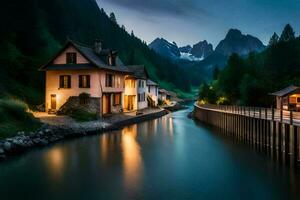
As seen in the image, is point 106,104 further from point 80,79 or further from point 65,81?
point 65,81

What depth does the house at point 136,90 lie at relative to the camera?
64.8 m

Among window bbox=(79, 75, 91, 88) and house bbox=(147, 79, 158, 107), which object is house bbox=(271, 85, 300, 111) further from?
house bbox=(147, 79, 158, 107)

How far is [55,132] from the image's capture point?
3703 centimetres

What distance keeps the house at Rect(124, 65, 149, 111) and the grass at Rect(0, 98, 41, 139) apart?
95.8ft

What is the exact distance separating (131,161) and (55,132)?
13.6 m

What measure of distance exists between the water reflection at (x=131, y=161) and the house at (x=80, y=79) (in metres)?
10.3

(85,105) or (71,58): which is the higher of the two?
(71,58)

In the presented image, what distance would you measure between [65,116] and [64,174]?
2368 cm

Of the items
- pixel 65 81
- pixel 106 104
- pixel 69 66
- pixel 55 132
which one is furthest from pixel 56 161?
pixel 106 104

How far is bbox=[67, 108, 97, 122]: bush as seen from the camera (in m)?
45.4

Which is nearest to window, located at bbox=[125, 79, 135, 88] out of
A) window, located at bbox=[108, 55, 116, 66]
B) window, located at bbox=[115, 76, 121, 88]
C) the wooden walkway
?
window, located at bbox=[115, 76, 121, 88]

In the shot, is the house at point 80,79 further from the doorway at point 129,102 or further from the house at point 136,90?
the doorway at point 129,102

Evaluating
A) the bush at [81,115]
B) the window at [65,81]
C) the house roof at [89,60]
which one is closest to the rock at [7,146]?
the bush at [81,115]

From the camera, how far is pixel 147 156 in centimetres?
2931
